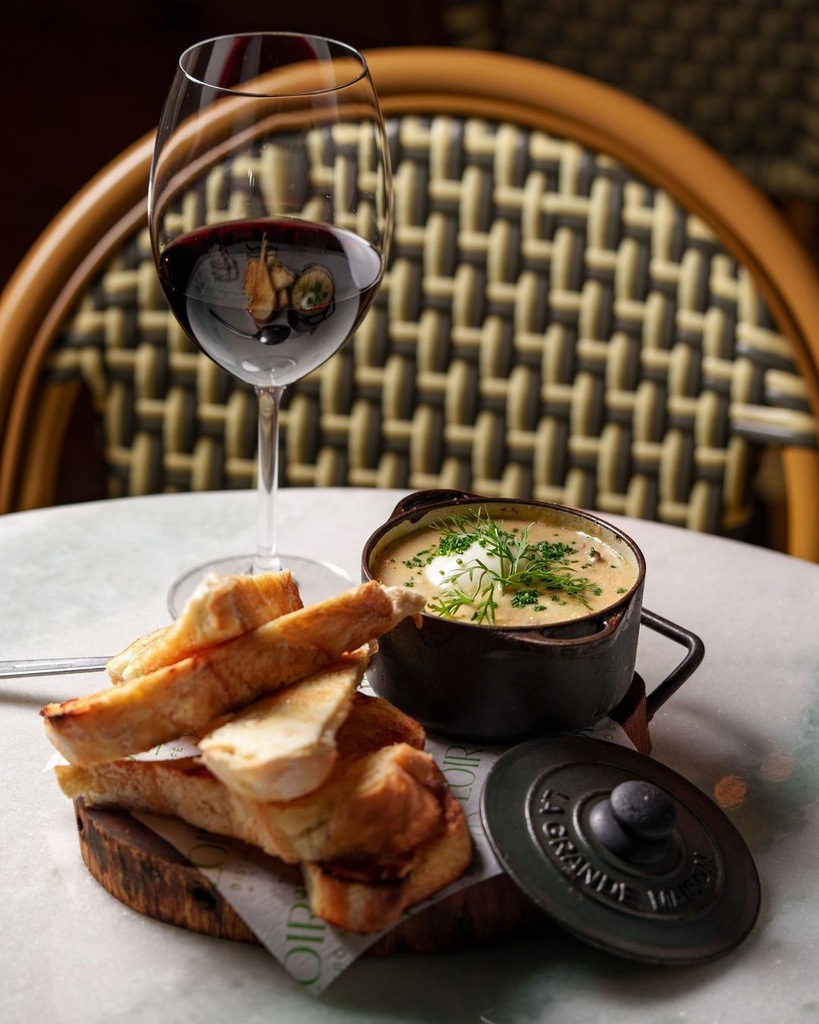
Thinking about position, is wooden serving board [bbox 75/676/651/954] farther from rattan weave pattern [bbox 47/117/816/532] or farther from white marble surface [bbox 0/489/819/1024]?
rattan weave pattern [bbox 47/117/816/532]

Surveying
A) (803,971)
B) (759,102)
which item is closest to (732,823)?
(803,971)

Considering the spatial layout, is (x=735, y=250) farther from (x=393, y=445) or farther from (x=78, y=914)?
(x=78, y=914)

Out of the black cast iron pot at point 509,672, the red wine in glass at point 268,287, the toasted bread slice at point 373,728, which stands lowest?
the toasted bread slice at point 373,728

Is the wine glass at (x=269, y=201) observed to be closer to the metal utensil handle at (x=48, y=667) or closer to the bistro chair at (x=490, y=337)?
the metal utensil handle at (x=48, y=667)

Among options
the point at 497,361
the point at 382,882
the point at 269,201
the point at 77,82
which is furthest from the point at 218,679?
the point at 77,82

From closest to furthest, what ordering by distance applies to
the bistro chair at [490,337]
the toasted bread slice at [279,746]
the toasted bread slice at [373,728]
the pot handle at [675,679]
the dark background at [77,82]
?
1. the toasted bread slice at [279,746]
2. the toasted bread slice at [373,728]
3. the pot handle at [675,679]
4. the bistro chair at [490,337]
5. the dark background at [77,82]

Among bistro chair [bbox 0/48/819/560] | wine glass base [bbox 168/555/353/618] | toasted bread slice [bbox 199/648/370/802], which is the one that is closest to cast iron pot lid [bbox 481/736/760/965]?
toasted bread slice [bbox 199/648/370/802]

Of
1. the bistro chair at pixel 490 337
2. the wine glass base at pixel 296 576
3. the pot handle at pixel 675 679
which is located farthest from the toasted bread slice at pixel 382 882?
the bistro chair at pixel 490 337
